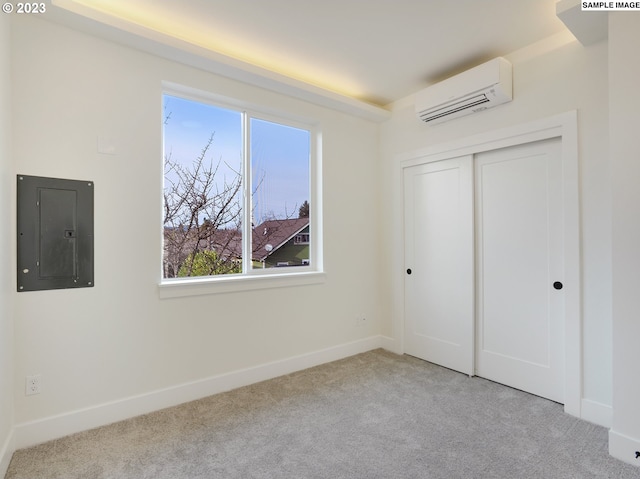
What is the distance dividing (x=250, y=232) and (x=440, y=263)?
6.14 ft

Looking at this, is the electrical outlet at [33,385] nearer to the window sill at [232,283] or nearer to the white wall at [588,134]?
the window sill at [232,283]

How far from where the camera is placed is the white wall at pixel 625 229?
1850mm

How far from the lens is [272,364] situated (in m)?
3.03

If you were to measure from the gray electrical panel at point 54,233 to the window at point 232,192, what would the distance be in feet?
1.88

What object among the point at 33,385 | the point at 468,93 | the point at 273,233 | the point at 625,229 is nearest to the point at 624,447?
the point at 625,229

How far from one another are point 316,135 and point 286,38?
40.8 inches

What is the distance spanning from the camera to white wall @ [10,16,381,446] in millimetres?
2045

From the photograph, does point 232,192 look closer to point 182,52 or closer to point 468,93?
point 182,52

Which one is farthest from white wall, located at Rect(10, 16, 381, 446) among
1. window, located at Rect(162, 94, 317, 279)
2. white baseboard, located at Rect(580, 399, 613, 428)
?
white baseboard, located at Rect(580, 399, 613, 428)

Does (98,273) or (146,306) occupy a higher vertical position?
(98,273)

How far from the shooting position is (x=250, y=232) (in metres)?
3.09

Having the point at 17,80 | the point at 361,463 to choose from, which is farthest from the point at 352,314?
the point at 17,80

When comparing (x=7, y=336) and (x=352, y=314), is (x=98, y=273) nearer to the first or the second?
(x=7, y=336)

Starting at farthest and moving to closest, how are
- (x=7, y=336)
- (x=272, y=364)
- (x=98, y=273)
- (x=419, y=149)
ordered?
(x=419, y=149), (x=272, y=364), (x=98, y=273), (x=7, y=336)
